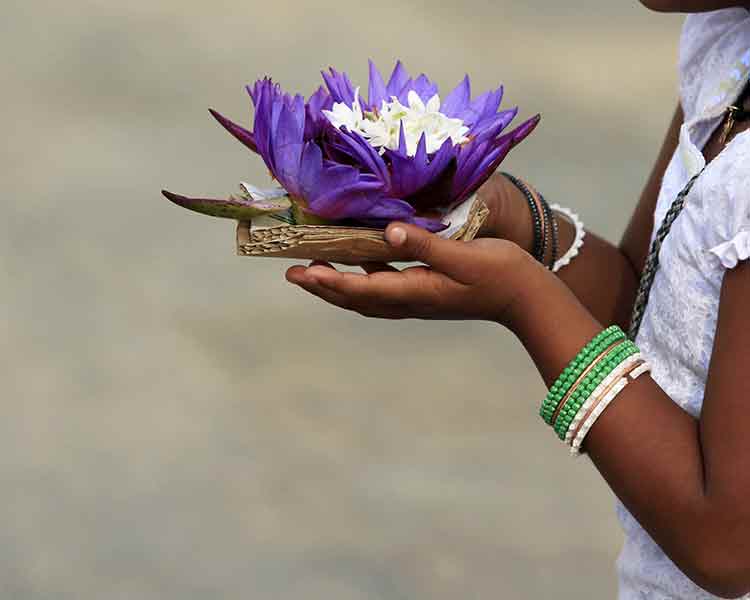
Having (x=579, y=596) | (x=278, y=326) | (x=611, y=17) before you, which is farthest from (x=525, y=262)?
(x=611, y=17)

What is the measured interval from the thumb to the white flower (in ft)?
0.28

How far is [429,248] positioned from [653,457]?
0.31 m

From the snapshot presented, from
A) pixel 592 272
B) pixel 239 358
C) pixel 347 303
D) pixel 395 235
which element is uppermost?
pixel 395 235

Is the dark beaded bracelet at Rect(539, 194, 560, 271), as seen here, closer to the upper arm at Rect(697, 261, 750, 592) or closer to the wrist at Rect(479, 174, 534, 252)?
the wrist at Rect(479, 174, 534, 252)

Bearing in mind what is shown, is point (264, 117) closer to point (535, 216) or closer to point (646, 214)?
point (535, 216)

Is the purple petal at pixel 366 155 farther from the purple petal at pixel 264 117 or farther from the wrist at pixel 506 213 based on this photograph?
the wrist at pixel 506 213

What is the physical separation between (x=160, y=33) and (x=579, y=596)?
115 inches

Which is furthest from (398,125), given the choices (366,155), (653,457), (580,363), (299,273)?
(653,457)

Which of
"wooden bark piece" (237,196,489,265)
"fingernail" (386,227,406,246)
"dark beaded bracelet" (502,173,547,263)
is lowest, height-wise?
"dark beaded bracelet" (502,173,547,263)

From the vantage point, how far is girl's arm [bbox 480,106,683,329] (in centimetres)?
177

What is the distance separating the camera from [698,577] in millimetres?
1353

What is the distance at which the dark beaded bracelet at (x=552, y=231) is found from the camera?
1826 millimetres

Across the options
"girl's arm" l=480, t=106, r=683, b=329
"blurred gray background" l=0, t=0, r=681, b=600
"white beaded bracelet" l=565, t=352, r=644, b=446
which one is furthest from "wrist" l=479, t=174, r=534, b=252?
"blurred gray background" l=0, t=0, r=681, b=600

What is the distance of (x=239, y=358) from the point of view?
3.72 metres
